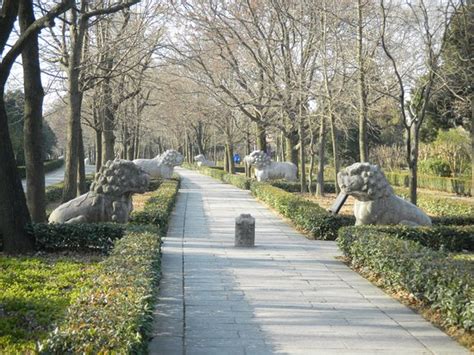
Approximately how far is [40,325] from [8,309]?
755 mm

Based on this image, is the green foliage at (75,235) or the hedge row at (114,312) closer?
the hedge row at (114,312)

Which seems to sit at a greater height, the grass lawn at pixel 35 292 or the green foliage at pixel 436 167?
the green foliage at pixel 436 167

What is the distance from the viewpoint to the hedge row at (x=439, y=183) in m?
29.5

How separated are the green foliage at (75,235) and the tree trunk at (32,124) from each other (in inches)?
54.9

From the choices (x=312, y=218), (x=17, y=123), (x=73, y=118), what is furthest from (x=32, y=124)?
(x=17, y=123)

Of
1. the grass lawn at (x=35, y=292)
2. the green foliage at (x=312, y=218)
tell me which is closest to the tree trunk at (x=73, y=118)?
the grass lawn at (x=35, y=292)

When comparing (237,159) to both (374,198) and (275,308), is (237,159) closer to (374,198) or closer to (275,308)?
(374,198)

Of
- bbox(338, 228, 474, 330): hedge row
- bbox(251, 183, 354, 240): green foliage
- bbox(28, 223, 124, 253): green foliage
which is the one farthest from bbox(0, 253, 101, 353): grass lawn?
bbox(251, 183, 354, 240): green foliage

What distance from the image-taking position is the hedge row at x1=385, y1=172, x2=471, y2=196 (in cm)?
2947

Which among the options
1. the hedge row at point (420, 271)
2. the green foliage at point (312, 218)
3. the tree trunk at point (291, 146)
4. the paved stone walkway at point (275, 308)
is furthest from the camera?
the tree trunk at point (291, 146)

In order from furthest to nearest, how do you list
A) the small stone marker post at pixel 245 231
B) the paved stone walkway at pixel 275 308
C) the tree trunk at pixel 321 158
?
the tree trunk at pixel 321 158
the small stone marker post at pixel 245 231
the paved stone walkway at pixel 275 308

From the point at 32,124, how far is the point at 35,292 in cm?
489

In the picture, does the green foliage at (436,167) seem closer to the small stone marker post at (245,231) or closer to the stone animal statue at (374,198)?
the stone animal statue at (374,198)

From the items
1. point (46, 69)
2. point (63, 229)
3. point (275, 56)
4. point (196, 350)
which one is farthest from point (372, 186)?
point (275, 56)
